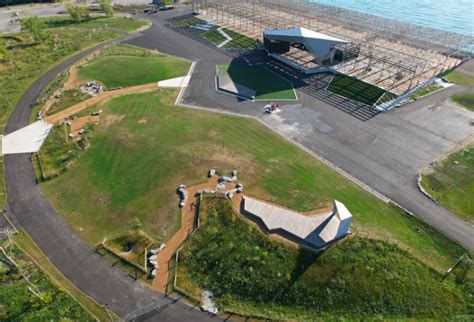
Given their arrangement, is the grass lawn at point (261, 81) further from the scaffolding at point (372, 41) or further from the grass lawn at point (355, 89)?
the scaffolding at point (372, 41)

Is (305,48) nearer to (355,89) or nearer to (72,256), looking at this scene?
(355,89)

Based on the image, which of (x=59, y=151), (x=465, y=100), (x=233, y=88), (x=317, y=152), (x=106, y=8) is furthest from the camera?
(x=106, y=8)

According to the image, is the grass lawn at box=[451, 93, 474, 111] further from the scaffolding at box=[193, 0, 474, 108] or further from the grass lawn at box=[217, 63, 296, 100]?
the grass lawn at box=[217, 63, 296, 100]

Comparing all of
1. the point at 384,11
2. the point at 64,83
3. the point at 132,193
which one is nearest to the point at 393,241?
the point at 132,193

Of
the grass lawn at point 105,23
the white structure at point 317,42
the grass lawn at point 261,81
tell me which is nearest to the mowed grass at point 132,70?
the grass lawn at point 261,81

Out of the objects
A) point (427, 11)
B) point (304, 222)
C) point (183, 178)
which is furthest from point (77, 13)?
point (427, 11)
